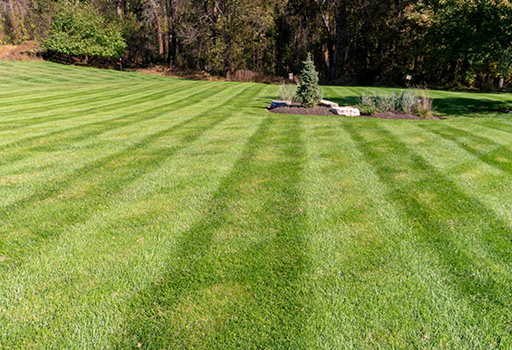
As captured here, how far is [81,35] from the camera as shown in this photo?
119ft

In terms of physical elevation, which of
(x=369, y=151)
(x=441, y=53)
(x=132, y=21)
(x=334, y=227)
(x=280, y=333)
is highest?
(x=132, y=21)

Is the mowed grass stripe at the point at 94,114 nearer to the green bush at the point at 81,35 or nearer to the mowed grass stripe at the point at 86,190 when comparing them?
the mowed grass stripe at the point at 86,190

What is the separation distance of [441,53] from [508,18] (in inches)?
240

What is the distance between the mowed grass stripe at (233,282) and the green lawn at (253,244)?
0.02 meters

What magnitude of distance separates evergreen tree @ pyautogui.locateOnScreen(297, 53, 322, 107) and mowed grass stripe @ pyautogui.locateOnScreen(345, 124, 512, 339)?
265 inches

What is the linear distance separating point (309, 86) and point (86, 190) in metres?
9.87

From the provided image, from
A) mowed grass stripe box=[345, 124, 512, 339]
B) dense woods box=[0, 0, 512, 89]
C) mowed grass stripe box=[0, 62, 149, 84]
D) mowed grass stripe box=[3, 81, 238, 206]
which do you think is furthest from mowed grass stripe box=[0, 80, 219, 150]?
dense woods box=[0, 0, 512, 89]

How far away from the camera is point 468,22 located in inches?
528

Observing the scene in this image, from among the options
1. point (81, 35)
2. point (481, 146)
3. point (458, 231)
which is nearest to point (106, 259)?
point (458, 231)

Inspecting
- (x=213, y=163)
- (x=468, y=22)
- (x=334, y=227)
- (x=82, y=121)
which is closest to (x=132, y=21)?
(x=82, y=121)

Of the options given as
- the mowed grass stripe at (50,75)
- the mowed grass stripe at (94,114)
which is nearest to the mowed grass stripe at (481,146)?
the mowed grass stripe at (94,114)

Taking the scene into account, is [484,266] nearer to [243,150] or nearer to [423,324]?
[423,324]

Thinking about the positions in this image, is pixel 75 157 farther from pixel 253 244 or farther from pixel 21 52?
pixel 21 52

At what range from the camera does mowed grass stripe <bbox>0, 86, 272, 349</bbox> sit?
2.72 metres
